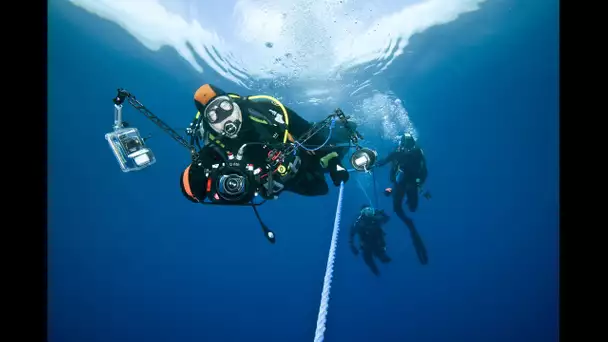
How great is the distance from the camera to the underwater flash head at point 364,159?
3.69 metres

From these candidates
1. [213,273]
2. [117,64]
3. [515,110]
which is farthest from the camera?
[213,273]

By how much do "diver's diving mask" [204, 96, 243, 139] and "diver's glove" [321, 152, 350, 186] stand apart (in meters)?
1.70

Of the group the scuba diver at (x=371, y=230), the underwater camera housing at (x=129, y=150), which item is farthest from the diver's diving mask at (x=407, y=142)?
the underwater camera housing at (x=129, y=150)

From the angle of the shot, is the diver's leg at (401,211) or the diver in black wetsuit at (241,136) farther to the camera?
the diver's leg at (401,211)

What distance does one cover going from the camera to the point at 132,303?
3266 cm

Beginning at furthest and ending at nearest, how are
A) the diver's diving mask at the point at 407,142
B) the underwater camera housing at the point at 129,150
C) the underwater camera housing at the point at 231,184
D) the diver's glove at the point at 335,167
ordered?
the diver's diving mask at the point at 407,142, the diver's glove at the point at 335,167, the underwater camera housing at the point at 129,150, the underwater camera housing at the point at 231,184

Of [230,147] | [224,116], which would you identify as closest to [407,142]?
[230,147]

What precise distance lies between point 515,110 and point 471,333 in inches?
803

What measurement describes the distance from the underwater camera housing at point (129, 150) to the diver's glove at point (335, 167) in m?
2.52

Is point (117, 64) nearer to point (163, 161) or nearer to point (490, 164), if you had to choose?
point (163, 161)

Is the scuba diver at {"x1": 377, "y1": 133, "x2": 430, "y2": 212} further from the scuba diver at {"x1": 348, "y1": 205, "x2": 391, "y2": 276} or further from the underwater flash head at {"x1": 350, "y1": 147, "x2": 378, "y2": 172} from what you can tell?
the underwater flash head at {"x1": 350, "y1": 147, "x2": 378, "y2": 172}

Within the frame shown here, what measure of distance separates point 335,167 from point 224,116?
2.10m

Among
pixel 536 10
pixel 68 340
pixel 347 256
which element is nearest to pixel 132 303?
pixel 68 340

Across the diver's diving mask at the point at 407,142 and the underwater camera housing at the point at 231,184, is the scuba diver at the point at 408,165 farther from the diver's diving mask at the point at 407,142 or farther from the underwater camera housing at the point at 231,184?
the underwater camera housing at the point at 231,184
